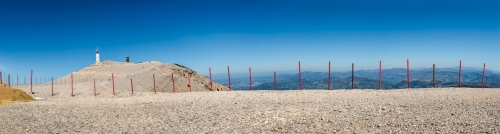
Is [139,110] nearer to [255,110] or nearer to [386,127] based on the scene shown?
[255,110]

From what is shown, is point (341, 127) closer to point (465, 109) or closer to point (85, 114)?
point (465, 109)

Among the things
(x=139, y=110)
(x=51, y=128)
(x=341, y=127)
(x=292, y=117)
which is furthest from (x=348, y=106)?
(x=51, y=128)

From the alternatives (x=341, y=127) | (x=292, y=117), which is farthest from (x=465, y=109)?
(x=292, y=117)

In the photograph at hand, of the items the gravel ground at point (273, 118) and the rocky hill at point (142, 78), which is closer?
the gravel ground at point (273, 118)

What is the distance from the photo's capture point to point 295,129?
1180 cm

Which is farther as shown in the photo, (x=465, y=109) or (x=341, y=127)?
(x=465, y=109)

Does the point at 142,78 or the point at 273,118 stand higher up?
the point at 142,78

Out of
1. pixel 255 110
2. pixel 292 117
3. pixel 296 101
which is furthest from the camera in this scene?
A: pixel 296 101

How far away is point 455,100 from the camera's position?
55.2ft

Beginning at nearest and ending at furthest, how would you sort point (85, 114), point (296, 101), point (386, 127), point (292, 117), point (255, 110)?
point (386, 127) < point (292, 117) < point (255, 110) < point (85, 114) < point (296, 101)

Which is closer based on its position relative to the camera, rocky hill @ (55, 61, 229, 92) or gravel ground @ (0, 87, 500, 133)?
gravel ground @ (0, 87, 500, 133)

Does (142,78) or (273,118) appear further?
(142,78)

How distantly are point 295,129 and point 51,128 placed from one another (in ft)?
31.2

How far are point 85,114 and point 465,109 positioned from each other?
16.8 m
